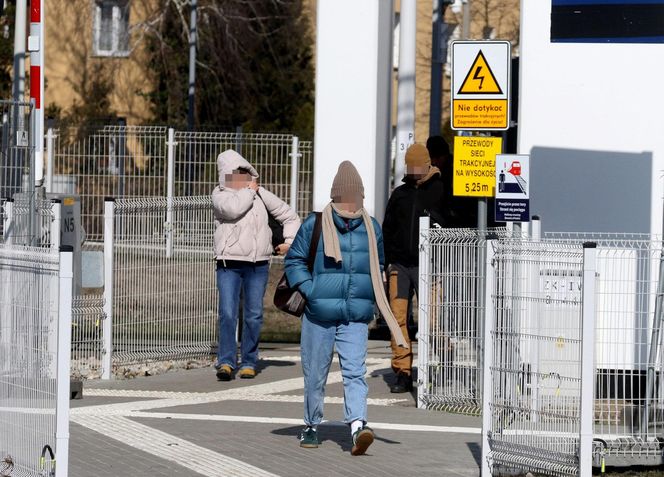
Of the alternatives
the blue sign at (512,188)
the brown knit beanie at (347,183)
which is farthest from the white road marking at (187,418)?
the brown knit beanie at (347,183)

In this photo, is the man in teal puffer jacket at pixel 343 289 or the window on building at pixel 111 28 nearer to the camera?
the man in teal puffer jacket at pixel 343 289

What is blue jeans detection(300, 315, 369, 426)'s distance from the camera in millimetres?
9180

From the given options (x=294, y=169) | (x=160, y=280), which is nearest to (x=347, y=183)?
(x=160, y=280)

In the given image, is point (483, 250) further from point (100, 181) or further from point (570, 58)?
point (100, 181)

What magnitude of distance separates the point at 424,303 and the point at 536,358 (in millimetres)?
3026

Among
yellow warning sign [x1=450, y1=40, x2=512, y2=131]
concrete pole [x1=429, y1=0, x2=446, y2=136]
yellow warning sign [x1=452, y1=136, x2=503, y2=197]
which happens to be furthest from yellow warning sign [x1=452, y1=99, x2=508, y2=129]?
concrete pole [x1=429, y1=0, x2=446, y2=136]

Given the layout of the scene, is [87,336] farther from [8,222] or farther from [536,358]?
[536,358]

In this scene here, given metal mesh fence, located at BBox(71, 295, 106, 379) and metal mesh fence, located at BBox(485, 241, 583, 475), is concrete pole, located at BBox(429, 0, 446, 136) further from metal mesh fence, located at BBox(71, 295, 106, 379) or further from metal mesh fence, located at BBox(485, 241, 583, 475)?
metal mesh fence, located at BBox(485, 241, 583, 475)

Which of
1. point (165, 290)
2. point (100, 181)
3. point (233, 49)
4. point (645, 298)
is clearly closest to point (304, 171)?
point (100, 181)

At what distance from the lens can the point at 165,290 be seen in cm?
1312

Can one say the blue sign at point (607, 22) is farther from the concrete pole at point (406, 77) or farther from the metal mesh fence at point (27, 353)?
the metal mesh fence at point (27, 353)

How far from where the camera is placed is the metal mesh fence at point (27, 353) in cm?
727

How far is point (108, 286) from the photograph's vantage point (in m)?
12.5

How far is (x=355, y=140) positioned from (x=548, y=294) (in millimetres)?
8088
